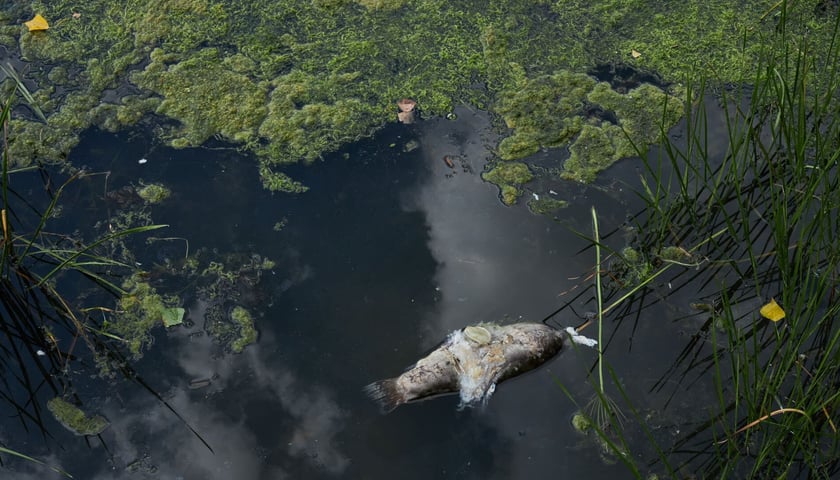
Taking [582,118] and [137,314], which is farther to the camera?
[582,118]

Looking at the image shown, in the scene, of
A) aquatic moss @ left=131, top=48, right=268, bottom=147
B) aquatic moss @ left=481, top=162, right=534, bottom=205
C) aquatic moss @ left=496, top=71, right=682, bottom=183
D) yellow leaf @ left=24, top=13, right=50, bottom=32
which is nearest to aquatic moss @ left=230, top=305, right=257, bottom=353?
aquatic moss @ left=131, top=48, right=268, bottom=147

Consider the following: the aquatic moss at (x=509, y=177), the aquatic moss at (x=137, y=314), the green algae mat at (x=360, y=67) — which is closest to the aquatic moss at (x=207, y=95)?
the green algae mat at (x=360, y=67)

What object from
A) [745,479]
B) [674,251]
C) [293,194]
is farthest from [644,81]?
[745,479]

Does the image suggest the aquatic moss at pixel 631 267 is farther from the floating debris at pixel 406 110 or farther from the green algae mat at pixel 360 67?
the floating debris at pixel 406 110

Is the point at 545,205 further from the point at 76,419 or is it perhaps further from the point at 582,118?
the point at 76,419

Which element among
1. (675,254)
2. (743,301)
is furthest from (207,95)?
(743,301)

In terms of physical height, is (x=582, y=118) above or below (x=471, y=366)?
above

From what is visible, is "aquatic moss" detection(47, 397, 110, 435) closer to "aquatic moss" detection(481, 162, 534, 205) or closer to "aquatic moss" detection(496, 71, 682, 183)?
"aquatic moss" detection(481, 162, 534, 205)
